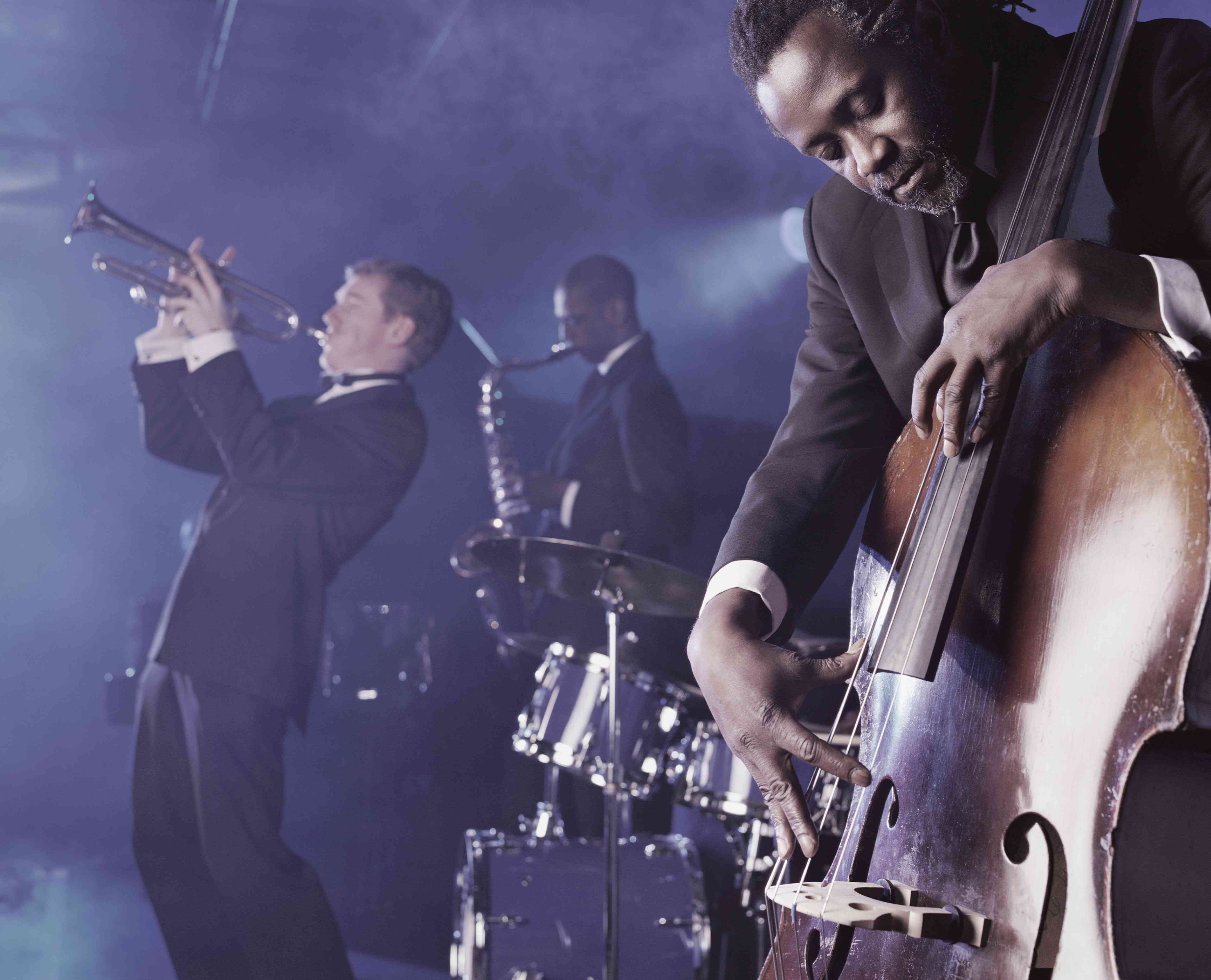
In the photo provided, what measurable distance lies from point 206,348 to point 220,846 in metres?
1.87

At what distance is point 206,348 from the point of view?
3.96 m

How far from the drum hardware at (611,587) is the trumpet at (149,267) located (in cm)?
164

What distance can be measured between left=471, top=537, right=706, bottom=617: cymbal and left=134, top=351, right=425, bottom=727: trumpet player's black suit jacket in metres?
0.98

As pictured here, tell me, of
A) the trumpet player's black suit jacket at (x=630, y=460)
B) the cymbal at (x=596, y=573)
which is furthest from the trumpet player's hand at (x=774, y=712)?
the trumpet player's black suit jacket at (x=630, y=460)

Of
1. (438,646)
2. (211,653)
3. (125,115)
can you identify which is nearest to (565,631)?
(438,646)

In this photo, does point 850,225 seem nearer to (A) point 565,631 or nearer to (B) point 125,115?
(A) point 565,631

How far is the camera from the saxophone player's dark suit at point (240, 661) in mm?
3643

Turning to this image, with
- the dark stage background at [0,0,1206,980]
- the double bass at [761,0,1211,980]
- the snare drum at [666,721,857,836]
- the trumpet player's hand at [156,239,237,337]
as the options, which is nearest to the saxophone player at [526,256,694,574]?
the dark stage background at [0,0,1206,980]

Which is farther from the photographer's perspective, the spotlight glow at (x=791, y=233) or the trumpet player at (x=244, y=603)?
the spotlight glow at (x=791, y=233)

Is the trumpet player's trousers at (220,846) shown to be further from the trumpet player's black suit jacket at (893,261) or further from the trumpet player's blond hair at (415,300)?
the trumpet player's black suit jacket at (893,261)

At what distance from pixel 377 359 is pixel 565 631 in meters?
1.37

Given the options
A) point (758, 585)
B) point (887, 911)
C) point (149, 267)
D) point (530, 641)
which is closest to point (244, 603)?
point (530, 641)

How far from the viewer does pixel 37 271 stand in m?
4.09

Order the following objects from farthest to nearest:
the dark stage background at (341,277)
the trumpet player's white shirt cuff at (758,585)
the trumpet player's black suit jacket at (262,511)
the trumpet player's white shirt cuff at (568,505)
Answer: the trumpet player's white shirt cuff at (568,505)
the dark stage background at (341,277)
the trumpet player's black suit jacket at (262,511)
the trumpet player's white shirt cuff at (758,585)
